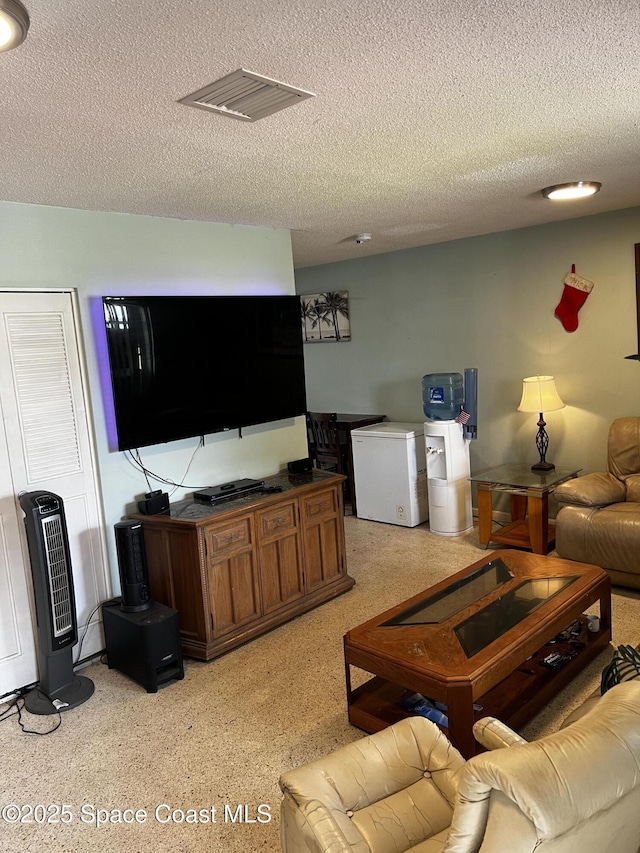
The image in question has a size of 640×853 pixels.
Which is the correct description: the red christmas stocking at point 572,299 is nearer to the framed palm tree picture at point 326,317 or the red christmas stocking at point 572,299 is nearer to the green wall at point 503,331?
the green wall at point 503,331

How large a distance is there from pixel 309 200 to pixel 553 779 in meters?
3.02

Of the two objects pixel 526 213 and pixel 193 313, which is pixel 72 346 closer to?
pixel 193 313

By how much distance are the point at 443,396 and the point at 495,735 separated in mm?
3863

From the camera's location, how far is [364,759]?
1.81 m

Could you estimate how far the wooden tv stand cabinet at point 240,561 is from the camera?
338 centimetres

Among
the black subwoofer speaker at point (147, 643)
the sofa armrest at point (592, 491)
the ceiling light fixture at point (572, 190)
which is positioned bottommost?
the black subwoofer speaker at point (147, 643)

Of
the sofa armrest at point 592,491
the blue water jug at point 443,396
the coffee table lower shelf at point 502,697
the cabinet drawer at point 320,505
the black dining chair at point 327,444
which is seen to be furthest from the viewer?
the black dining chair at point 327,444

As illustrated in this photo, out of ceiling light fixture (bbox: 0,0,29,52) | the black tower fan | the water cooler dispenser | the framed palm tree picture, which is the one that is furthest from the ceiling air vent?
the framed palm tree picture

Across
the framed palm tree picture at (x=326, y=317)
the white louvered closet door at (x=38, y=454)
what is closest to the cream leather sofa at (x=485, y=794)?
the white louvered closet door at (x=38, y=454)

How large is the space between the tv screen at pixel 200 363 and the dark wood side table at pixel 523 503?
158 cm

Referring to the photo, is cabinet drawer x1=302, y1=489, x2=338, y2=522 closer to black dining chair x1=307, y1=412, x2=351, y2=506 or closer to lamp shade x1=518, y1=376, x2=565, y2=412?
lamp shade x1=518, y1=376, x2=565, y2=412

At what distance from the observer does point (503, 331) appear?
531 cm

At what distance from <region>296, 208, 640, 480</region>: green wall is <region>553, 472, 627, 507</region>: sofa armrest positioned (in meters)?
0.70

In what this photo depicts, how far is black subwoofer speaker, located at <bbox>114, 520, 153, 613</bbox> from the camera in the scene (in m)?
3.26
